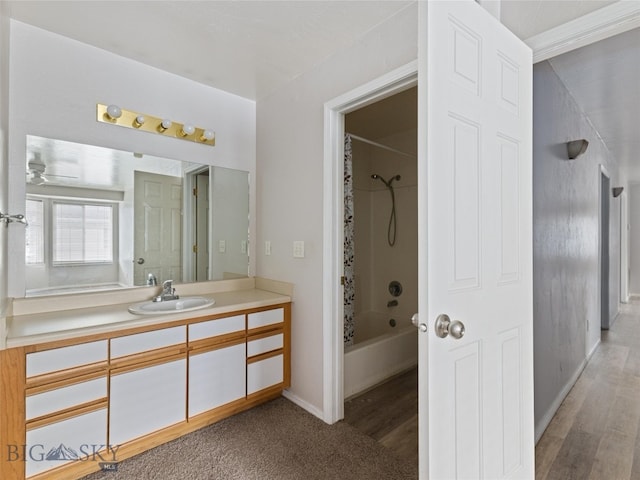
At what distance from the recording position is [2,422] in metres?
1.39

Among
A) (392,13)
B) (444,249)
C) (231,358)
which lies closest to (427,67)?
(444,249)

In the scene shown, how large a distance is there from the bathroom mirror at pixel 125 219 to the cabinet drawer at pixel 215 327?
1.94ft

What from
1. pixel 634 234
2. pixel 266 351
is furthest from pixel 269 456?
pixel 634 234

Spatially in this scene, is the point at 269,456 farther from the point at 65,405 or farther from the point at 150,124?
the point at 150,124

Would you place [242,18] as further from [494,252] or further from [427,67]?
[494,252]

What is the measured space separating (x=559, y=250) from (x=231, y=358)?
7.65 ft

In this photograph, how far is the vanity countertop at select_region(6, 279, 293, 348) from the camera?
4.93 feet

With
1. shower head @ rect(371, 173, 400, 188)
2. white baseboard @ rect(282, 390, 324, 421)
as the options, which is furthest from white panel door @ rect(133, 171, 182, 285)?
shower head @ rect(371, 173, 400, 188)

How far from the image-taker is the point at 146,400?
181 centimetres

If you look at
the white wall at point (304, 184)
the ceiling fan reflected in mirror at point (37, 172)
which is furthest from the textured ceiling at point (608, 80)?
the ceiling fan reflected in mirror at point (37, 172)

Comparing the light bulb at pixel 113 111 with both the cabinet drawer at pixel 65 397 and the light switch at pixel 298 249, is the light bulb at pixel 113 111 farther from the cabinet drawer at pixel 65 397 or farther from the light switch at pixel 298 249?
the cabinet drawer at pixel 65 397

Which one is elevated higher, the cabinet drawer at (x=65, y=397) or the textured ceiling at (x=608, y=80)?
the textured ceiling at (x=608, y=80)

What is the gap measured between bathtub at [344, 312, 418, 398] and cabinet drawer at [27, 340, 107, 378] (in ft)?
5.16

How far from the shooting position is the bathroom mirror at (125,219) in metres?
1.92
